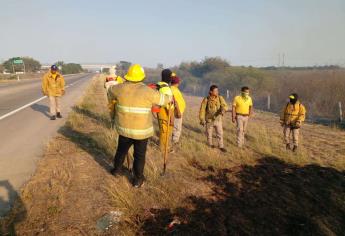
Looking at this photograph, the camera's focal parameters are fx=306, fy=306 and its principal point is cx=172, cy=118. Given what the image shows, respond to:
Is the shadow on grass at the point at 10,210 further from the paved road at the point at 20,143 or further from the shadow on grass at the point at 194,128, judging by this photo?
the shadow on grass at the point at 194,128

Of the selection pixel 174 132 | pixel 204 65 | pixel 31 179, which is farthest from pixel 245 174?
pixel 204 65

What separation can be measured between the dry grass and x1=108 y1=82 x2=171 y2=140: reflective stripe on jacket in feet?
2.96

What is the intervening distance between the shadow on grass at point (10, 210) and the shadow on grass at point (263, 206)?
5.16 ft

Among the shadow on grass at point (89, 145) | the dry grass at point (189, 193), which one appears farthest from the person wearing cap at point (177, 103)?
the shadow on grass at point (89, 145)

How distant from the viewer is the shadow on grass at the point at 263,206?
4166 mm

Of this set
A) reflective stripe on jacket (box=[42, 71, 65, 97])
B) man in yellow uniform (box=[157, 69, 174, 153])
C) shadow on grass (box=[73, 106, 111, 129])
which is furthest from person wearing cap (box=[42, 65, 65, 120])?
man in yellow uniform (box=[157, 69, 174, 153])

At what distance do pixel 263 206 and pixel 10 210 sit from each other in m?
3.75

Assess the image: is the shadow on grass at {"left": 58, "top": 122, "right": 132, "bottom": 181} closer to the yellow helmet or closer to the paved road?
the paved road

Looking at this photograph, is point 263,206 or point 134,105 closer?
point 134,105

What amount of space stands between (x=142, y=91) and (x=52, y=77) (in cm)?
685

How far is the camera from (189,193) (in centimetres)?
497

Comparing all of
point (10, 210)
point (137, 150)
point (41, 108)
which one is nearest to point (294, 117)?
point (137, 150)

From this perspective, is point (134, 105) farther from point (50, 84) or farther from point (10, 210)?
point (50, 84)

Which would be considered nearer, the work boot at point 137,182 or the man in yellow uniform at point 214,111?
the work boot at point 137,182
